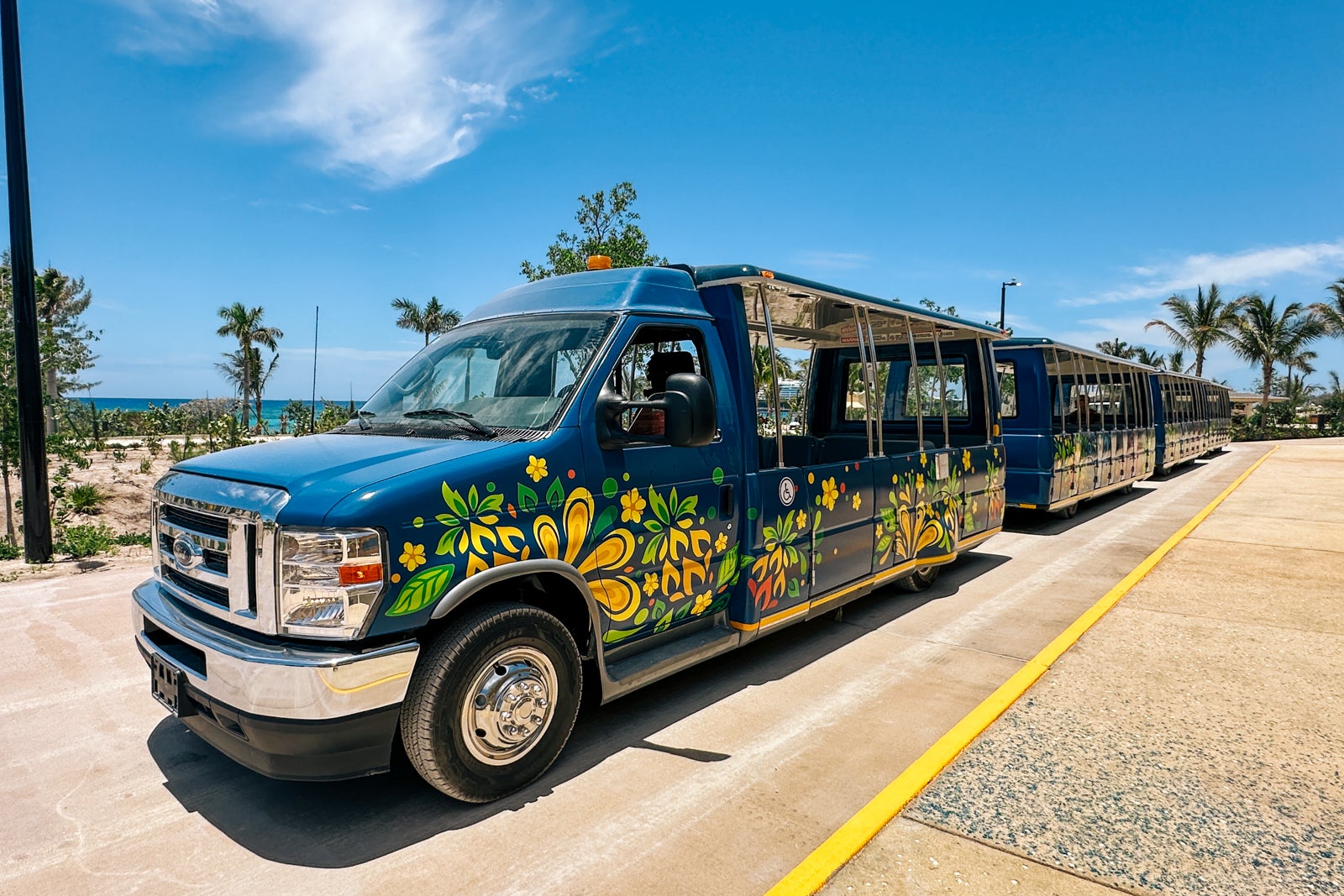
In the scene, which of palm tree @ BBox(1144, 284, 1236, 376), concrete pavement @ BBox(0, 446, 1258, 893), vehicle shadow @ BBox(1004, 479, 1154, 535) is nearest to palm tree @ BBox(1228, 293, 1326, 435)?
palm tree @ BBox(1144, 284, 1236, 376)

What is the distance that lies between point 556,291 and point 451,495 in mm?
1789

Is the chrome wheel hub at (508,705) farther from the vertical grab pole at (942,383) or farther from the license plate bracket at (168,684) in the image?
the vertical grab pole at (942,383)

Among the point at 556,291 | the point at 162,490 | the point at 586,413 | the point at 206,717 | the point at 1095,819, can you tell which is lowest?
the point at 1095,819

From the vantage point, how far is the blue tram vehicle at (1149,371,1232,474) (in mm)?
17994

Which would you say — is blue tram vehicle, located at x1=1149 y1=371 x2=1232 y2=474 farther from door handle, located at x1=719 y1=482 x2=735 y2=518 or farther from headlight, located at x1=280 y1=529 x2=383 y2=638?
headlight, located at x1=280 y1=529 x2=383 y2=638

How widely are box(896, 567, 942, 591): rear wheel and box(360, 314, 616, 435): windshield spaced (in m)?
4.38

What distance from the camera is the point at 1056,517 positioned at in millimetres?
12117

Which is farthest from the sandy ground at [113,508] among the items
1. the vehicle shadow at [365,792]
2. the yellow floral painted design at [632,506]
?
the yellow floral painted design at [632,506]

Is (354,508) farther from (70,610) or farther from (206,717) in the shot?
(70,610)

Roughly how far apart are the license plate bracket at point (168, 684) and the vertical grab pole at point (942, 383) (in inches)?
244

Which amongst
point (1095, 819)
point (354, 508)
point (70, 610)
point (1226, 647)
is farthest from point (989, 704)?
point (70, 610)

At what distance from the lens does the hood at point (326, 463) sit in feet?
9.52

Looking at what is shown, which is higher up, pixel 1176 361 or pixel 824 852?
pixel 1176 361

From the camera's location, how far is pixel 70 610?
247 inches
